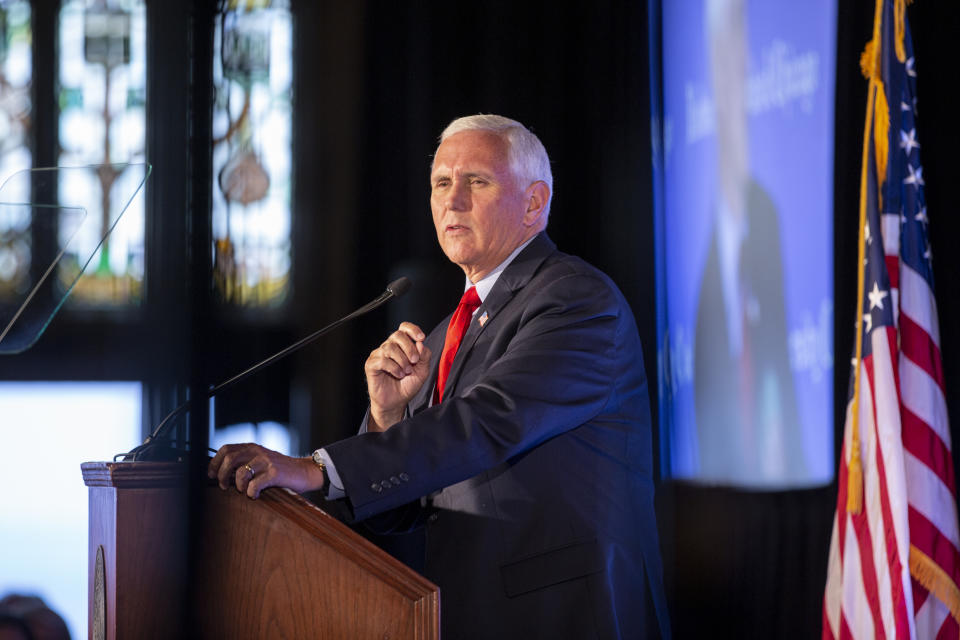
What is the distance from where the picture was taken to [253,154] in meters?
3.42

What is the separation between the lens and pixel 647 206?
3322 mm

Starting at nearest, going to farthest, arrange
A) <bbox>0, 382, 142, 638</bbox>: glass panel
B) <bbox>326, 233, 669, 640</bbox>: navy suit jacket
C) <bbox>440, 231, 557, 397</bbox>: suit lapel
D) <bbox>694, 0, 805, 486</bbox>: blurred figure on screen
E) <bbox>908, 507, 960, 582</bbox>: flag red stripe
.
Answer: <bbox>326, 233, 669, 640</bbox>: navy suit jacket, <bbox>440, 231, 557, 397</bbox>: suit lapel, <bbox>908, 507, 960, 582</bbox>: flag red stripe, <bbox>694, 0, 805, 486</bbox>: blurred figure on screen, <bbox>0, 382, 142, 638</bbox>: glass panel

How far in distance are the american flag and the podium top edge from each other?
169cm

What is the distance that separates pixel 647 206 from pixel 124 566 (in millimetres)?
2341

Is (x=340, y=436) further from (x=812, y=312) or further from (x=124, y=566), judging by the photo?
(x=124, y=566)

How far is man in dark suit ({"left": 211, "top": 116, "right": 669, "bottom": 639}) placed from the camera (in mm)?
1713

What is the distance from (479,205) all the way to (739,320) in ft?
3.60

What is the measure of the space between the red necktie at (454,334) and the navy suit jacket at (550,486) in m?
0.11

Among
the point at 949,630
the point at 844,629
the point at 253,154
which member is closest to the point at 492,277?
the point at 844,629

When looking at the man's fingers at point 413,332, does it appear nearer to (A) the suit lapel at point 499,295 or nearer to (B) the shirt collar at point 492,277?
(A) the suit lapel at point 499,295

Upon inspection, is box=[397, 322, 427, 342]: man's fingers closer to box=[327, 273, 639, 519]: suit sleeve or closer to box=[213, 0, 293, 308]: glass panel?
box=[327, 273, 639, 519]: suit sleeve

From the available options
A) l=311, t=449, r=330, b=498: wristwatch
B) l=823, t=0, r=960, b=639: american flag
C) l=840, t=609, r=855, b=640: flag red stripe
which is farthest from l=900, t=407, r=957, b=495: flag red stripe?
l=311, t=449, r=330, b=498: wristwatch

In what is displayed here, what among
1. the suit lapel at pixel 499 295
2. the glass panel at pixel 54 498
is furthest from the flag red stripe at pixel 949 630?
the glass panel at pixel 54 498

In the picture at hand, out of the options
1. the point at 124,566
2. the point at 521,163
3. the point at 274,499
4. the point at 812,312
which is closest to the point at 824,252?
the point at 812,312
